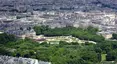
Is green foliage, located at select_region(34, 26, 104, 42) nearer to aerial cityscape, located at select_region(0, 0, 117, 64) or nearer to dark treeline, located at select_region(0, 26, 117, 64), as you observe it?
aerial cityscape, located at select_region(0, 0, 117, 64)

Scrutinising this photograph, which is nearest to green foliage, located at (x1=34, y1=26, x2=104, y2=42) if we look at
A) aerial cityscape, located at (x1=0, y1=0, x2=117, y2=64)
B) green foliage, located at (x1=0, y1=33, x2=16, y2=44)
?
aerial cityscape, located at (x1=0, y1=0, x2=117, y2=64)

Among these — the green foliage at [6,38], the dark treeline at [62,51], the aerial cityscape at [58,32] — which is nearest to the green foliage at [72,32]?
the aerial cityscape at [58,32]

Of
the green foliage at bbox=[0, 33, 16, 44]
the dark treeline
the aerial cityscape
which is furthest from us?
the green foliage at bbox=[0, 33, 16, 44]

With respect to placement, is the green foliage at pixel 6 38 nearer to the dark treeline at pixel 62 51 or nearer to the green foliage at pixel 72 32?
the dark treeline at pixel 62 51

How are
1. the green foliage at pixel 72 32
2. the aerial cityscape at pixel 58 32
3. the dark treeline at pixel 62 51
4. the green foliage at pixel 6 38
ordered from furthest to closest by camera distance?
1. the green foliage at pixel 72 32
2. the green foliage at pixel 6 38
3. the aerial cityscape at pixel 58 32
4. the dark treeline at pixel 62 51

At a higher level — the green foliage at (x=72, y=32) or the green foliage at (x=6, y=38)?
the green foliage at (x=6, y=38)

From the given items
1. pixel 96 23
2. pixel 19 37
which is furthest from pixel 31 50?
pixel 96 23

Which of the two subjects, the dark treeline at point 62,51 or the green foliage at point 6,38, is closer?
the dark treeline at point 62,51

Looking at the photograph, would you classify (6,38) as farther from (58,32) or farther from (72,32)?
(72,32)

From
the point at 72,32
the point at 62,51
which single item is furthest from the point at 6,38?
the point at 72,32
